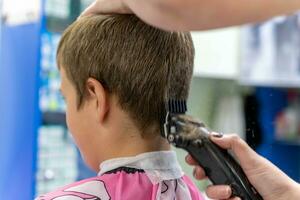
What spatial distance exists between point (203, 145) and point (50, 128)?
3.05ft

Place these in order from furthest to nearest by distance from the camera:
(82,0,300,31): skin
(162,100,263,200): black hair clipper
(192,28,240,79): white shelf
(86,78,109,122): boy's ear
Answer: (192,28,240,79): white shelf
(86,78,109,122): boy's ear
(162,100,263,200): black hair clipper
(82,0,300,31): skin

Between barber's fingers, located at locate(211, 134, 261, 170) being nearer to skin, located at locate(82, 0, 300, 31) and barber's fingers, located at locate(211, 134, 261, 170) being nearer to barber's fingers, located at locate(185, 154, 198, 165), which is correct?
barber's fingers, located at locate(185, 154, 198, 165)

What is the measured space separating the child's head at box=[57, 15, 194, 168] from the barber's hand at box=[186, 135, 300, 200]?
134 mm

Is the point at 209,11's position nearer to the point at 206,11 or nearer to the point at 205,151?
the point at 206,11

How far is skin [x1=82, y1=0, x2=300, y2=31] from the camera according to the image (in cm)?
69

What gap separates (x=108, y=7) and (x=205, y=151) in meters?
0.32

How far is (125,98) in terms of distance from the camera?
3.26 ft

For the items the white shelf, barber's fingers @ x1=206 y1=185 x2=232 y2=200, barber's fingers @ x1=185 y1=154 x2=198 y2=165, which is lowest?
the white shelf

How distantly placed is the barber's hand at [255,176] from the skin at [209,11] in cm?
25

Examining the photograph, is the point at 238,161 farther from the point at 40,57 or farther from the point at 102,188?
the point at 40,57

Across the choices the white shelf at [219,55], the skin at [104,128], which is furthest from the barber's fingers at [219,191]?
the white shelf at [219,55]

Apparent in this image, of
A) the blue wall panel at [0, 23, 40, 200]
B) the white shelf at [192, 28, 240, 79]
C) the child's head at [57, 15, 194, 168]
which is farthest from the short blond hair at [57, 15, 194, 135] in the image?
the white shelf at [192, 28, 240, 79]

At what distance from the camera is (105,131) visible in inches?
39.9

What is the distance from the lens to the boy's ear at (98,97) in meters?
0.98
